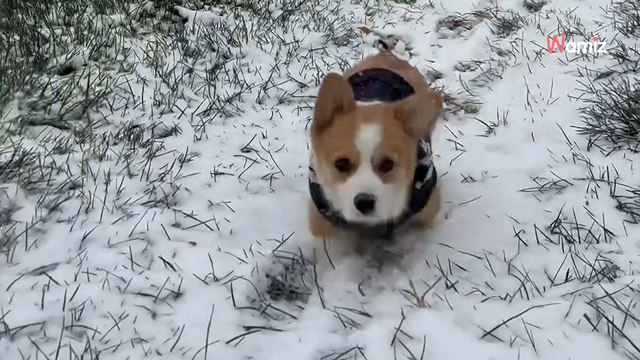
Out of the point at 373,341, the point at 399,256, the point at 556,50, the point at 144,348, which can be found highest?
the point at 144,348

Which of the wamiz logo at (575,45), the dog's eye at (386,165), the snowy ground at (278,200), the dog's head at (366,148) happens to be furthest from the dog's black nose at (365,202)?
the wamiz logo at (575,45)

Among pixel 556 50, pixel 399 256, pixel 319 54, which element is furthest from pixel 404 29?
pixel 399 256

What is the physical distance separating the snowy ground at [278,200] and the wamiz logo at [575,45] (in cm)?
10

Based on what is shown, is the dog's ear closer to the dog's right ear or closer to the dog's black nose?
the dog's right ear

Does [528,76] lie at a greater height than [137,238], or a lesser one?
lesser

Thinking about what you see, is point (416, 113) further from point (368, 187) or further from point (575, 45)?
point (575, 45)

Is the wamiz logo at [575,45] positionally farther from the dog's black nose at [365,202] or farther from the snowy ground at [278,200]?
the dog's black nose at [365,202]

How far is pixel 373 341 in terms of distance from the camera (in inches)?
94.0

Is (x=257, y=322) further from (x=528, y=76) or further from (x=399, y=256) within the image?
(x=528, y=76)

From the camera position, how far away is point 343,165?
280 cm

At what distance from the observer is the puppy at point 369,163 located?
9.05ft

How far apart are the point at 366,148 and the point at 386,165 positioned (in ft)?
0.36

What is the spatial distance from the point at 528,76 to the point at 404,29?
1485mm

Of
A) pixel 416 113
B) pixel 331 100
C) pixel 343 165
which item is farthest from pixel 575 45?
pixel 343 165
